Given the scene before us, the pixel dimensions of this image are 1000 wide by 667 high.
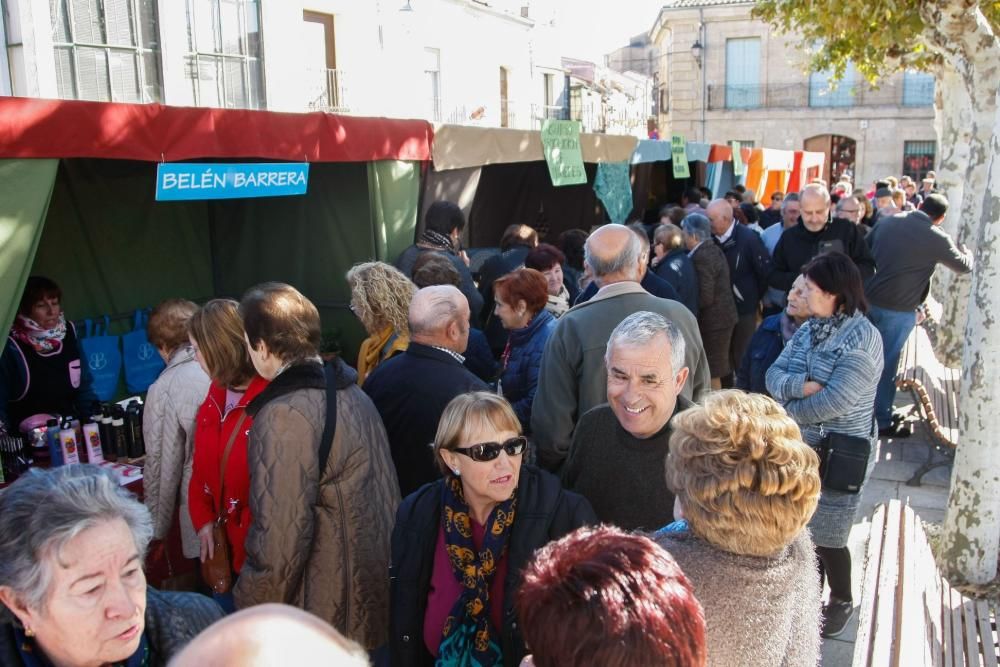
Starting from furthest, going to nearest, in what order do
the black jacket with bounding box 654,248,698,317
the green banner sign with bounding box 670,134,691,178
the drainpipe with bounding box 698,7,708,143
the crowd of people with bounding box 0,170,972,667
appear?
the drainpipe with bounding box 698,7,708,143 < the green banner sign with bounding box 670,134,691,178 < the black jacket with bounding box 654,248,698,317 < the crowd of people with bounding box 0,170,972,667

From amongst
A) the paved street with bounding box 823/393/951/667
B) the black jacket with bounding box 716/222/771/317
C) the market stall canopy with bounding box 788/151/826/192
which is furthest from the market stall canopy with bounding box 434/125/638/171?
the market stall canopy with bounding box 788/151/826/192

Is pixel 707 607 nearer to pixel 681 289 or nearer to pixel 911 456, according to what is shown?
pixel 681 289

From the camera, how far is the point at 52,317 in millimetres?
4410

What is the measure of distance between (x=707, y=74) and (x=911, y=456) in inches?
1226

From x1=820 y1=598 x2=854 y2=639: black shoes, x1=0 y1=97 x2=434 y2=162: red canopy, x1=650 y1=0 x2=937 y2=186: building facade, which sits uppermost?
x1=650 y1=0 x2=937 y2=186: building facade

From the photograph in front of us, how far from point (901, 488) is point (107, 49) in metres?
10.7

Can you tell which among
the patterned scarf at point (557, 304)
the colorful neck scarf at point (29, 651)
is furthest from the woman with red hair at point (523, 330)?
the colorful neck scarf at point (29, 651)

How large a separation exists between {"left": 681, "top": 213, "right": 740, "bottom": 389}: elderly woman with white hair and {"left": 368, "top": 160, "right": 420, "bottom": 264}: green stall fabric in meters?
2.10

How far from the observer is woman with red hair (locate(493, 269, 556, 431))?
375 cm

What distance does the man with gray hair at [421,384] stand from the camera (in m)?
2.94

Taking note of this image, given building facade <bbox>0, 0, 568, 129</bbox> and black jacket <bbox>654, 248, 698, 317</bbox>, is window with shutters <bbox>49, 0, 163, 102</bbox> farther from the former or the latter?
black jacket <bbox>654, 248, 698, 317</bbox>

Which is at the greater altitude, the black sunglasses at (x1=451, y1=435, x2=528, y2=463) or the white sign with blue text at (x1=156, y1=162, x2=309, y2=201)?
the white sign with blue text at (x1=156, y1=162, x2=309, y2=201)

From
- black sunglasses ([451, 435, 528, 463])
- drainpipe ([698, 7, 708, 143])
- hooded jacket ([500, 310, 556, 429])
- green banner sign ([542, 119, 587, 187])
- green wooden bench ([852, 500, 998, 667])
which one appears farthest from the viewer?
drainpipe ([698, 7, 708, 143])

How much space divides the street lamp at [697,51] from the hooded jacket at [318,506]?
34454mm
